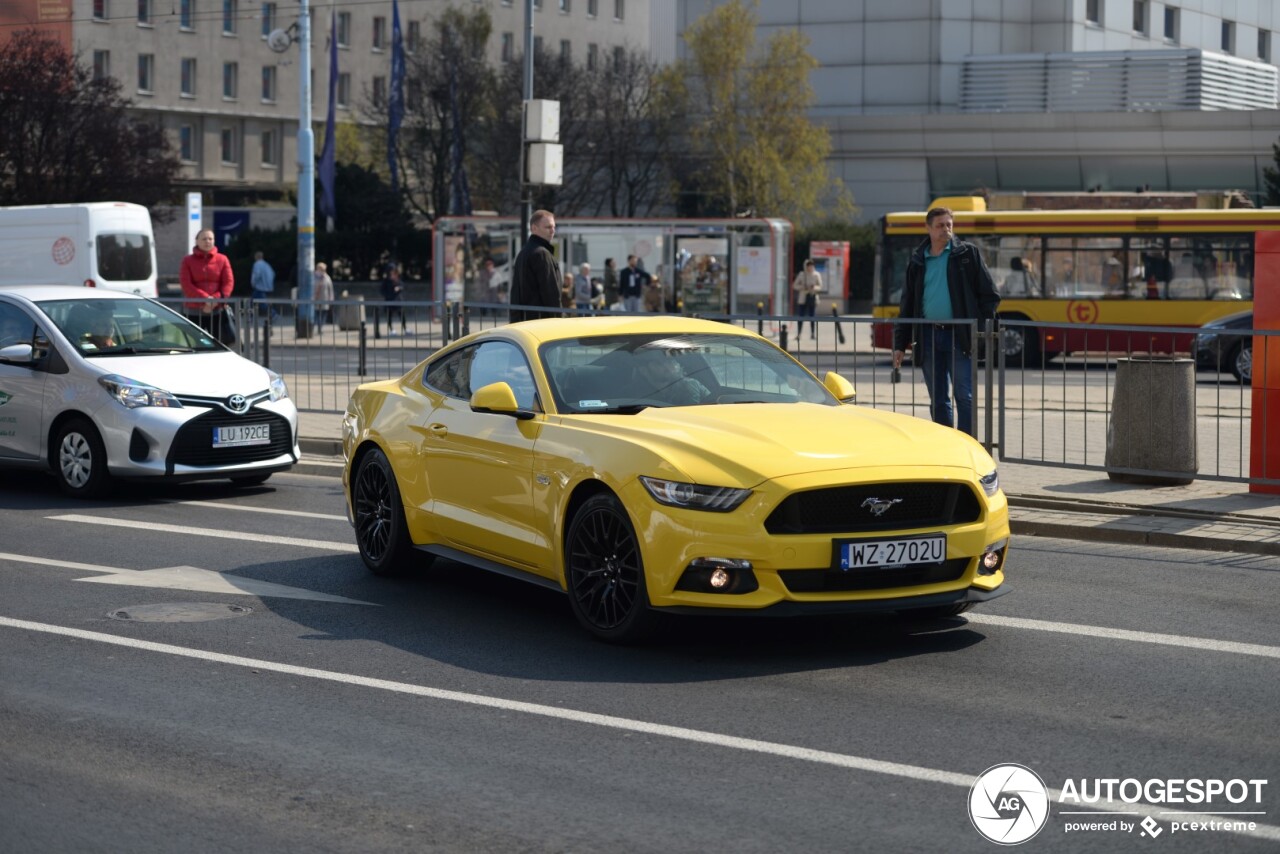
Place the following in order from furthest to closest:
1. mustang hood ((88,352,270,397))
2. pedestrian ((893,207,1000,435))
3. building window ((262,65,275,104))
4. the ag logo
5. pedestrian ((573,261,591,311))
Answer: building window ((262,65,275,104)), pedestrian ((573,261,591,311)), mustang hood ((88,352,270,397)), pedestrian ((893,207,1000,435)), the ag logo

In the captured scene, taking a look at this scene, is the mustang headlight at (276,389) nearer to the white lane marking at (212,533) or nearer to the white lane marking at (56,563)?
the white lane marking at (212,533)

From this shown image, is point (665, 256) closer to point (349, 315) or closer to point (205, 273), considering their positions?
point (205, 273)

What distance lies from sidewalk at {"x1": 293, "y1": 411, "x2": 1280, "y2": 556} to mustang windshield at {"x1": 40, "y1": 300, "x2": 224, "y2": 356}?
642 centimetres

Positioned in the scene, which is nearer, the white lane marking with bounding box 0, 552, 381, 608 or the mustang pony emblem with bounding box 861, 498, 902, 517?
the mustang pony emblem with bounding box 861, 498, 902, 517

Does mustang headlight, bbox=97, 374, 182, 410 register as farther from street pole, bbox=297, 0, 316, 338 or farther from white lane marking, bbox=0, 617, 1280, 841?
street pole, bbox=297, 0, 316, 338

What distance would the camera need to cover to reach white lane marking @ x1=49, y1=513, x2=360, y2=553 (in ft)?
36.6

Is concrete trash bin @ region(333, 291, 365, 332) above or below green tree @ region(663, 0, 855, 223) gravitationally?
below

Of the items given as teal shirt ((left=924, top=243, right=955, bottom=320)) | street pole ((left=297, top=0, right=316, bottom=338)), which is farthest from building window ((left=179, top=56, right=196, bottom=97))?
teal shirt ((left=924, top=243, right=955, bottom=320))

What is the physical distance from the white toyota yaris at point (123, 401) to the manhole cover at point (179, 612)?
14.1ft

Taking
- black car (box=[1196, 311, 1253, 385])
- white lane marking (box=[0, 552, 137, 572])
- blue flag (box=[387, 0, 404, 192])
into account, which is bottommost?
white lane marking (box=[0, 552, 137, 572])

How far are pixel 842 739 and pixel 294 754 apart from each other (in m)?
1.88

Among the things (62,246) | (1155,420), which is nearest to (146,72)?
(62,246)

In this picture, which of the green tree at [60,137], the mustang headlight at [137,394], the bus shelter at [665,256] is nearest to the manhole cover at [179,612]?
the mustang headlight at [137,394]

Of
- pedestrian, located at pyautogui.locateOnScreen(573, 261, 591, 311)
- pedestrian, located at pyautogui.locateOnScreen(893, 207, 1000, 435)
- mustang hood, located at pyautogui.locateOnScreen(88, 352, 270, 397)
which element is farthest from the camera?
pedestrian, located at pyautogui.locateOnScreen(573, 261, 591, 311)
